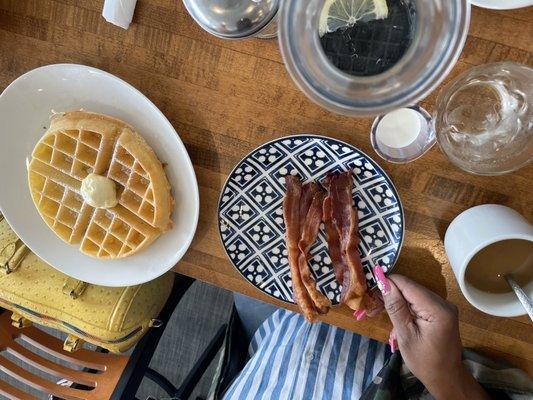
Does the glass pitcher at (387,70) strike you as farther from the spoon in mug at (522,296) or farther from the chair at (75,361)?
the chair at (75,361)

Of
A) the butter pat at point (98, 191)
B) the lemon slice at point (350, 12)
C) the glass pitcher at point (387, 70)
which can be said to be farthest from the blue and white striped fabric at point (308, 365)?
the lemon slice at point (350, 12)

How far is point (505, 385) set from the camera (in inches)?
44.5

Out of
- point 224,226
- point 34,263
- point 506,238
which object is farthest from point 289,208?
point 34,263

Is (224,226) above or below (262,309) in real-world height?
above

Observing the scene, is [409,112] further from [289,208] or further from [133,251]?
[133,251]

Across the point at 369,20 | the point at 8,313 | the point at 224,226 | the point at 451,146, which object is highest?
the point at 369,20

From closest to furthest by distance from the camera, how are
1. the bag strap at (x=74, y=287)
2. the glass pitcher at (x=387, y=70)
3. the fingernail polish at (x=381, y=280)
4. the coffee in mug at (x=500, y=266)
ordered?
1. the glass pitcher at (x=387, y=70)
2. the coffee in mug at (x=500, y=266)
3. the fingernail polish at (x=381, y=280)
4. the bag strap at (x=74, y=287)

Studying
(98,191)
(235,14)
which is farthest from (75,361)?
(235,14)

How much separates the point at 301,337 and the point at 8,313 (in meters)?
0.79

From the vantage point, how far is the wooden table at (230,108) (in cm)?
102

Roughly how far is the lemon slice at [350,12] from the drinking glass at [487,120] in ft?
0.62

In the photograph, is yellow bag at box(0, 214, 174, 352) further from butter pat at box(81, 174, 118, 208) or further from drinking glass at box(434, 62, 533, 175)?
drinking glass at box(434, 62, 533, 175)

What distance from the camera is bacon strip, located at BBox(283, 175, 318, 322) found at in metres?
1.06

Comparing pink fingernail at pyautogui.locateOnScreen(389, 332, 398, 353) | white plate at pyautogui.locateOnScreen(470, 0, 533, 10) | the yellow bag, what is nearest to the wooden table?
pink fingernail at pyautogui.locateOnScreen(389, 332, 398, 353)
